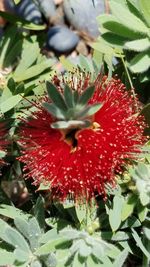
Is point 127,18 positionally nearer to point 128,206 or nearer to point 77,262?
point 128,206

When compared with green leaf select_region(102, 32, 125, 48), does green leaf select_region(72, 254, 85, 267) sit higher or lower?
lower

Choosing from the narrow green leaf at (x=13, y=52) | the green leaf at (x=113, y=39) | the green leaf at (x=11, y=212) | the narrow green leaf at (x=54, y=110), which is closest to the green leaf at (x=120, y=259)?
the green leaf at (x=11, y=212)

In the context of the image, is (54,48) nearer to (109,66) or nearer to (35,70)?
(35,70)

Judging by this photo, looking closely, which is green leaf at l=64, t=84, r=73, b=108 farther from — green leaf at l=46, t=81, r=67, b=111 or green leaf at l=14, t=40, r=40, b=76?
green leaf at l=14, t=40, r=40, b=76

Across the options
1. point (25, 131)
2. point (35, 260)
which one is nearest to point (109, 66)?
point (25, 131)

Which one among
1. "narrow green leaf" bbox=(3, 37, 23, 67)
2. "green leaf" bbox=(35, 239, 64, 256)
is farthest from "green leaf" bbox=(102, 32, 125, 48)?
"narrow green leaf" bbox=(3, 37, 23, 67)

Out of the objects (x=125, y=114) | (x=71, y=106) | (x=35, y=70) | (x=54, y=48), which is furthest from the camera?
(x=54, y=48)

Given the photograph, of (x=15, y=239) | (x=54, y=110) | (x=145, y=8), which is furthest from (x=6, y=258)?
(x=145, y=8)
